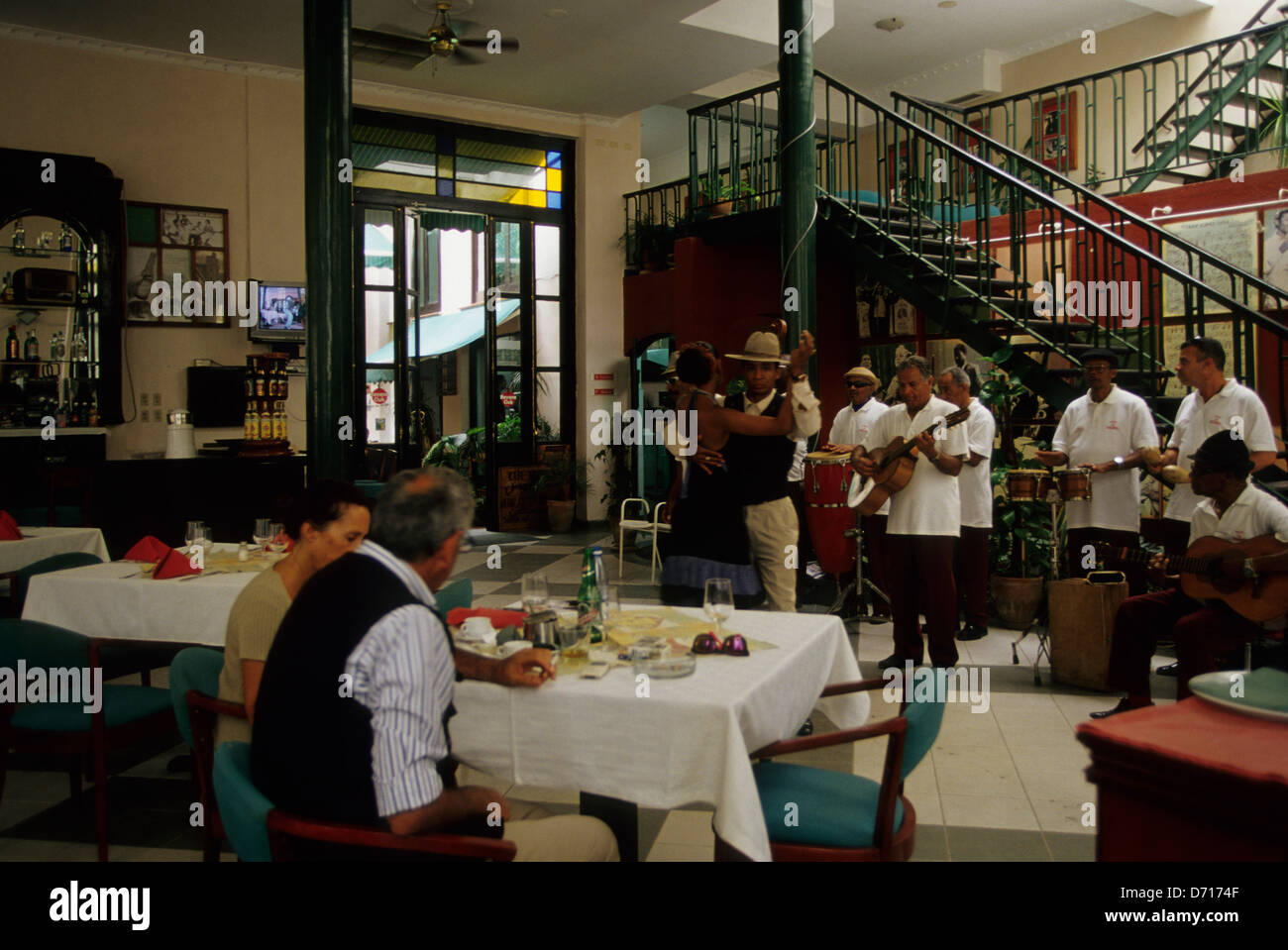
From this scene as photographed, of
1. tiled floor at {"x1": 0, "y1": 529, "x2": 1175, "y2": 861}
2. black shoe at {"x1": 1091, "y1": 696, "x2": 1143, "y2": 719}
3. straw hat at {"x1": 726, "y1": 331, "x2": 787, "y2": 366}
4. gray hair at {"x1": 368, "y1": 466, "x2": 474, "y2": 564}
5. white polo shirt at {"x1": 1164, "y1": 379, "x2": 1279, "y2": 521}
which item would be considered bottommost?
tiled floor at {"x1": 0, "y1": 529, "x2": 1175, "y2": 861}

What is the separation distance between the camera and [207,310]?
891cm

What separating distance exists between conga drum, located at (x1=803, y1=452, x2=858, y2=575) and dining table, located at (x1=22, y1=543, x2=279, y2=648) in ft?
12.0

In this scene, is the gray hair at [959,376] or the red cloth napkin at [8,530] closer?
the red cloth napkin at [8,530]

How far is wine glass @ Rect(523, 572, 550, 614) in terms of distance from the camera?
2840 millimetres

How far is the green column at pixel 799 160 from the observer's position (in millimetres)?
6422

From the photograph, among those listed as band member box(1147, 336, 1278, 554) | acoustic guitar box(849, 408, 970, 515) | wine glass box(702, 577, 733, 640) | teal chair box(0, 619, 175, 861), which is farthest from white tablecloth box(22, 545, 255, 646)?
band member box(1147, 336, 1278, 554)

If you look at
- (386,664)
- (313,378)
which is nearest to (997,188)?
(313,378)

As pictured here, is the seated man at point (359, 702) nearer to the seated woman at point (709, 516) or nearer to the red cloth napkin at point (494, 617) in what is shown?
the red cloth napkin at point (494, 617)

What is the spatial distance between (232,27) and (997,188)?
706cm

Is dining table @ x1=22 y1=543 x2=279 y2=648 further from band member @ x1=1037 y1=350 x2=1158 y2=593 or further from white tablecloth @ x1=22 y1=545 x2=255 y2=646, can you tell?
band member @ x1=1037 y1=350 x2=1158 y2=593

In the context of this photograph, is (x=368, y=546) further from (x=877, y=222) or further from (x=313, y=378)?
(x=877, y=222)

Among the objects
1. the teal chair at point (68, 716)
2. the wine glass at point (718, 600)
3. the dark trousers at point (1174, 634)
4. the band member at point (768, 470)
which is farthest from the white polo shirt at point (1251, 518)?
the teal chair at point (68, 716)

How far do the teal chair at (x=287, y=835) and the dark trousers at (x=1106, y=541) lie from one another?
428 cm

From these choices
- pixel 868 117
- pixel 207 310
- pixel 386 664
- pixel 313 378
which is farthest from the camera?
pixel 868 117
